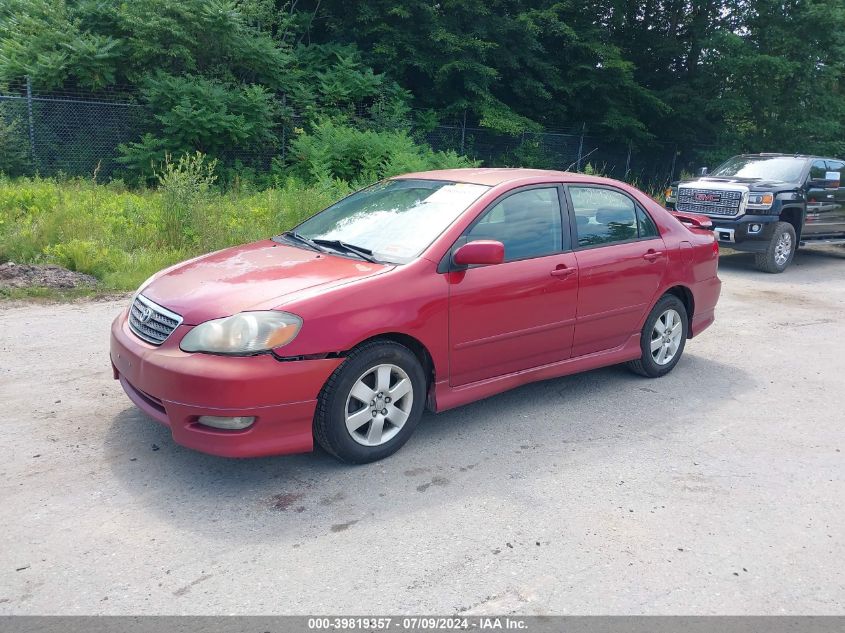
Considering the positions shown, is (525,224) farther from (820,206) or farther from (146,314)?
(820,206)

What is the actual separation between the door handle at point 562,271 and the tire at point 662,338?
109 cm

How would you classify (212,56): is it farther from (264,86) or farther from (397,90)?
(397,90)

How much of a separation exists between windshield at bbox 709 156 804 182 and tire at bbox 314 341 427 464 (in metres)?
10.8

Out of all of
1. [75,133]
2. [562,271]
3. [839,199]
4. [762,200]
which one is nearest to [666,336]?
[562,271]

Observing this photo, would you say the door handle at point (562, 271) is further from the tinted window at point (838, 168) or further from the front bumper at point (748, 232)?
the tinted window at point (838, 168)

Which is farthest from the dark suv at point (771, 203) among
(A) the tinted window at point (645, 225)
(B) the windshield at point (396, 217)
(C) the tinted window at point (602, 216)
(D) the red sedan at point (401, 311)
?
(B) the windshield at point (396, 217)

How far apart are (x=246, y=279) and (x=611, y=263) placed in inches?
106

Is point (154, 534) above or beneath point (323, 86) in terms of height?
beneath

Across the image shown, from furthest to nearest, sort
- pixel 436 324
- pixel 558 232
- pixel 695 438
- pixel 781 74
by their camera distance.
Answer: pixel 781 74 → pixel 558 232 → pixel 695 438 → pixel 436 324

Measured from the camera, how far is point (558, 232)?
5.23 m

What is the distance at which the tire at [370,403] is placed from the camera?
3.99m

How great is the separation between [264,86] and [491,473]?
601 inches

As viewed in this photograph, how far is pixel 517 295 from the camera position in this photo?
15.8 ft

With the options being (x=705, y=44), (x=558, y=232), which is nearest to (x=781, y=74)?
(x=705, y=44)
